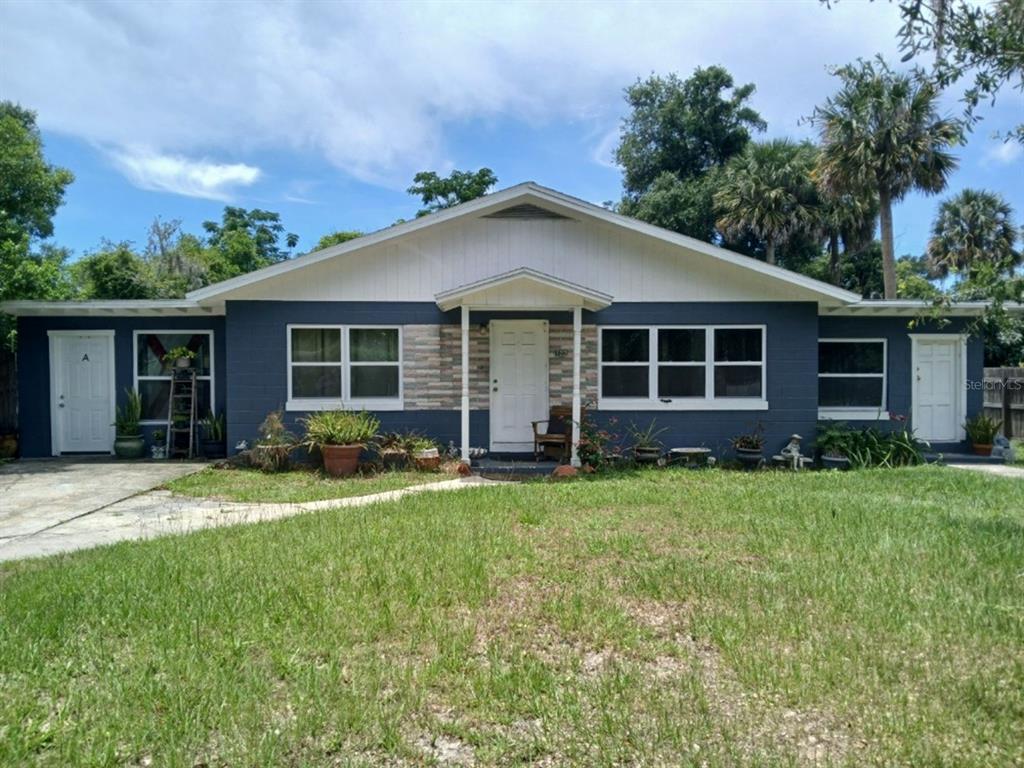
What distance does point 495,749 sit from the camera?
2.61 m

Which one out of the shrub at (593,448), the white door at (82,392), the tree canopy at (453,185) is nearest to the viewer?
the shrub at (593,448)

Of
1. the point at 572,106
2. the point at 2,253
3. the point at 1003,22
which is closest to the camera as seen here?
Result: the point at 1003,22

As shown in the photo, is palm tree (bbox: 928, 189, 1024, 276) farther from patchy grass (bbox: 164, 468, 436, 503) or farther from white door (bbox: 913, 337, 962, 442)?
patchy grass (bbox: 164, 468, 436, 503)

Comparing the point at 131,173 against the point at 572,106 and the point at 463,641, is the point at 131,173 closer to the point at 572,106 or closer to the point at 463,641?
the point at 572,106

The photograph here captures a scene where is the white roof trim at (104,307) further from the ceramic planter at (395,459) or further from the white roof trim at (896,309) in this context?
the white roof trim at (896,309)

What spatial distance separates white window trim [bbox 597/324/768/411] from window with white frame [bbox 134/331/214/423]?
7.49 meters

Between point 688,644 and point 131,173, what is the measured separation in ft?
94.8

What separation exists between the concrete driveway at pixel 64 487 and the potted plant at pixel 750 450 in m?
9.09

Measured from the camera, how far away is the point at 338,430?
1003 centimetres

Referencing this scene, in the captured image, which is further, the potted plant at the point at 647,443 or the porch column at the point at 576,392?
the potted plant at the point at 647,443

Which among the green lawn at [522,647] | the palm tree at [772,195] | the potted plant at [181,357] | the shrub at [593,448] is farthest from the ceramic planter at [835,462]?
the palm tree at [772,195]

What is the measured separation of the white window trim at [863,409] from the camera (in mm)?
11992

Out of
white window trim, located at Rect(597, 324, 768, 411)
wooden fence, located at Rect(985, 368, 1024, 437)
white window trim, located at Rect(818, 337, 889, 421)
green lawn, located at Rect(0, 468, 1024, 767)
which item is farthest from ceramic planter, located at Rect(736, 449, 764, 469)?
wooden fence, located at Rect(985, 368, 1024, 437)

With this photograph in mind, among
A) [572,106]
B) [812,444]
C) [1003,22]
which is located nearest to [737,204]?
[572,106]
